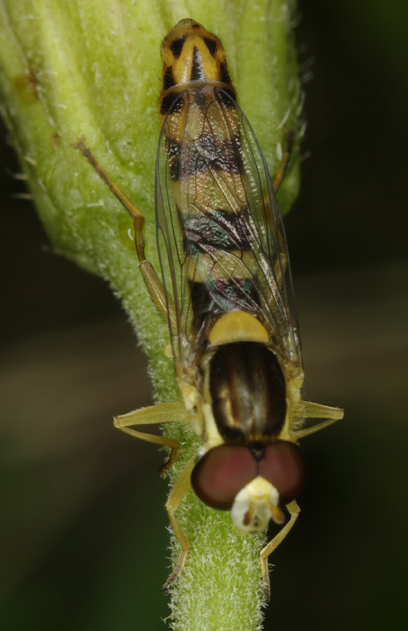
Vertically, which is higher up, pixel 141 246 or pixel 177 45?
pixel 177 45

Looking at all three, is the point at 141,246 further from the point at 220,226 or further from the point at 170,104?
the point at 170,104

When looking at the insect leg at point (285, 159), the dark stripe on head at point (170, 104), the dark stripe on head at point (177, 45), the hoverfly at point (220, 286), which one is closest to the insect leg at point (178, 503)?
the hoverfly at point (220, 286)

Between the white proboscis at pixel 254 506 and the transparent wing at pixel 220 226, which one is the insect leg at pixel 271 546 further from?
the transparent wing at pixel 220 226

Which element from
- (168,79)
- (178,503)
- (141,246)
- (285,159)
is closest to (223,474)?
(178,503)

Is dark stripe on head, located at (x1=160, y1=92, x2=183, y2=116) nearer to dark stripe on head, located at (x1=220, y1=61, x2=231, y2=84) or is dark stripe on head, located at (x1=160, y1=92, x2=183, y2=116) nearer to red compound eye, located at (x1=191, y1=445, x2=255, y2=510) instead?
dark stripe on head, located at (x1=220, y1=61, x2=231, y2=84)

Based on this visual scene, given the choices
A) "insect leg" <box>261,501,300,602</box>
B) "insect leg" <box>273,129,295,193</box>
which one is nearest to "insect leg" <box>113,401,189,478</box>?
"insect leg" <box>261,501,300,602</box>

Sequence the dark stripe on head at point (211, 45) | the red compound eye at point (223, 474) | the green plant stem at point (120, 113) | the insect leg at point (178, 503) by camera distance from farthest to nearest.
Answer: the dark stripe on head at point (211, 45), the green plant stem at point (120, 113), the insect leg at point (178, 503), the red compound eye at point (223, 474)

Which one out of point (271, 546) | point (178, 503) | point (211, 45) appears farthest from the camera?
point (211, 45)
